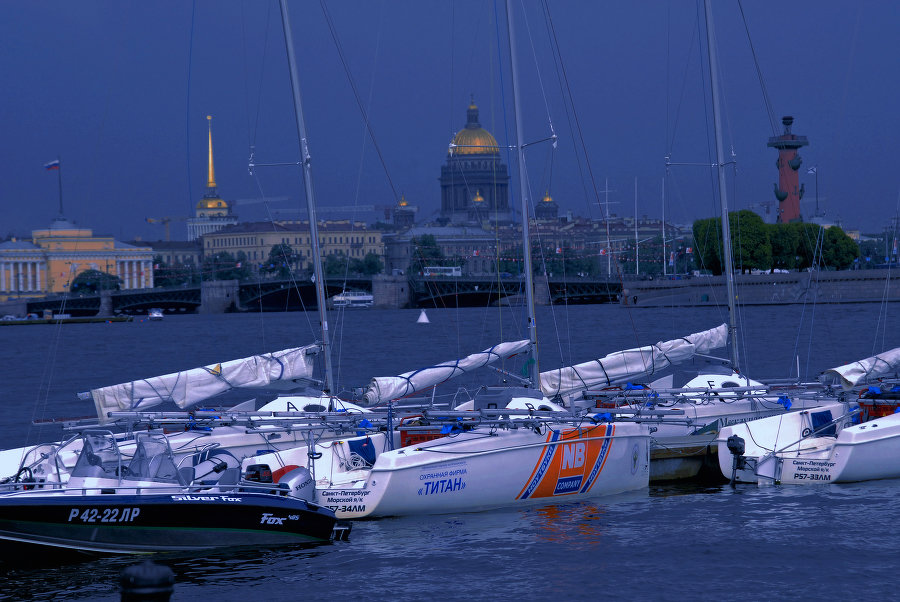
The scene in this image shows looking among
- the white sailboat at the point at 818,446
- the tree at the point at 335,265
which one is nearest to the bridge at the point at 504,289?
the tree at the point at 335,265

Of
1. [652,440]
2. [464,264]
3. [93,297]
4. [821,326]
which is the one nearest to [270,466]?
[652,440]

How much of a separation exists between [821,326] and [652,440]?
42362mm

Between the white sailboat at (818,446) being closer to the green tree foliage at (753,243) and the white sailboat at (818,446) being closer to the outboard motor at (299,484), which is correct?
the outboard motor at (299,484)

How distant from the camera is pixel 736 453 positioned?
16297 millimetres

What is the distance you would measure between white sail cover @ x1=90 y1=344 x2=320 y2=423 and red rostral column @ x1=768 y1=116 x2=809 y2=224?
89875 mm

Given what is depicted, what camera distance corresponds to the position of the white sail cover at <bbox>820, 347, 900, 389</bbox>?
18828 mm

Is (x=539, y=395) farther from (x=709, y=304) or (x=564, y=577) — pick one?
(x=709, y=304)

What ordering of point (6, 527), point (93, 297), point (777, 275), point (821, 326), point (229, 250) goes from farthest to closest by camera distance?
point (229, 250)
point (93, 297)
point (777, 275)
point (821, 326)
point (6, 527)

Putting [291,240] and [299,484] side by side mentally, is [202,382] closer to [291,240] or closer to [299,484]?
[299,484]

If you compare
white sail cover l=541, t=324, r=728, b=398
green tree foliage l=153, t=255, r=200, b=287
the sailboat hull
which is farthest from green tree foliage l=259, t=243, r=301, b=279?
the sailboat hull

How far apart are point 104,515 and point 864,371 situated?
39.7 ft

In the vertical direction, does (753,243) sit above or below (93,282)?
above

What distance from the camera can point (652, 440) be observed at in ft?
56.7

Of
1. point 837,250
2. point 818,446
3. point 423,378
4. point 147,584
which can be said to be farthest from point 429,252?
point 147,584
